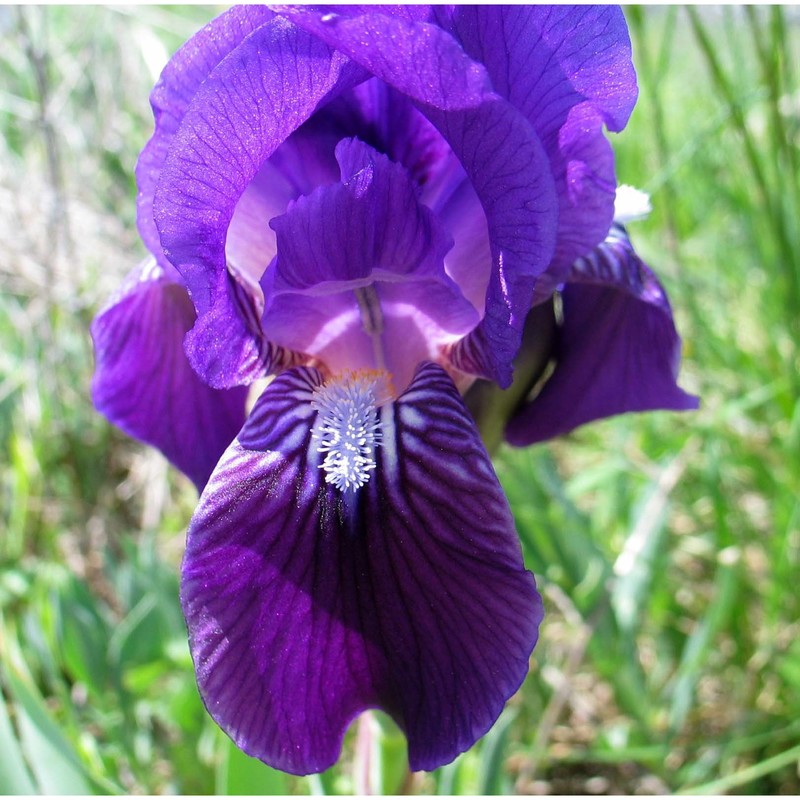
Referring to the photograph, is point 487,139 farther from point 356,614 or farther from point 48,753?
point 48,753

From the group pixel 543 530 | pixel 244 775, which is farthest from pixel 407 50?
pixel 543 530

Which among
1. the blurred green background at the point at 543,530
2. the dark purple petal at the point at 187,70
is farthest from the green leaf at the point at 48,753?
the dark purple petal at the point at 187,70

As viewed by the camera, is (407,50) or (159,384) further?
(159,384)

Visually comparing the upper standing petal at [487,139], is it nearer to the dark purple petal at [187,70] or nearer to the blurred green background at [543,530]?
the dark purple petal at [187,70]

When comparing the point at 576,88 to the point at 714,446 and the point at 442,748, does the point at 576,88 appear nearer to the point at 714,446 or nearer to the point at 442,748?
the point at 442,748

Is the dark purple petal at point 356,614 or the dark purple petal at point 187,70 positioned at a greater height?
the dark purple petal at point 187,70

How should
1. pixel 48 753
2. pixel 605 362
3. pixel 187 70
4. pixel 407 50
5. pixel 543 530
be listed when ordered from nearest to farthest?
1. pixel 407 50
2. pixel 187 70
3. pixel 48 753
4. pixel 605 362
5. pixel 543 530

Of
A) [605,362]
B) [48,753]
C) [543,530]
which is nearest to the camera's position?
[48,753]
